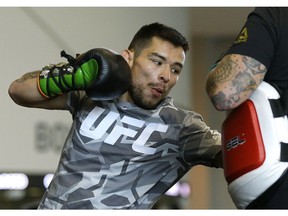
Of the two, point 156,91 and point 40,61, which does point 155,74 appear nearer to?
point 156,91

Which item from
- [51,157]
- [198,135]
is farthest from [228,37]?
[198,135]

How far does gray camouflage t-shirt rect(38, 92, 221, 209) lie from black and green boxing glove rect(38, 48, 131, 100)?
0.22m

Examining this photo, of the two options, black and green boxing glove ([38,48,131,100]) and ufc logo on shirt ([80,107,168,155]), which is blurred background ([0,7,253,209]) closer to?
ufc logo on shirt ([80,107,168,155])

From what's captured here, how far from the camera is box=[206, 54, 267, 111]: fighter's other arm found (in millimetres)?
2238

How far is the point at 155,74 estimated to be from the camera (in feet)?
9.45

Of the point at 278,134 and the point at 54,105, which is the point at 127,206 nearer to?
the point at 54,105

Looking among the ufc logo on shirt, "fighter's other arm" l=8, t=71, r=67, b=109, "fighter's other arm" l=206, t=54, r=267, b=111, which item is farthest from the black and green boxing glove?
"fighter's other arm" l=206, t=54, r=267, b=111

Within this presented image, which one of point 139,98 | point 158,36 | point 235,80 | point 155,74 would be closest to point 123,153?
point 139,98

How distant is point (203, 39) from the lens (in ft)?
39.0

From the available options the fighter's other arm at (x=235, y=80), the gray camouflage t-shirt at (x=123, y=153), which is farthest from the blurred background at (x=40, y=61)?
the fighter's other arm at (x=235, y=80)

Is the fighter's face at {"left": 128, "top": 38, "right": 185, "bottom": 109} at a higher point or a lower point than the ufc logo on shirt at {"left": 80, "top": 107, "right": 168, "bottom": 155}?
higher

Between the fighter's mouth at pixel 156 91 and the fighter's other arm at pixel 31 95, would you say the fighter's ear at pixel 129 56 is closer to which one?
the fighter's mouth at pixel 156 91

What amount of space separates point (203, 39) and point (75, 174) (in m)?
9.18

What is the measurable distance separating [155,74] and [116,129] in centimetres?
27
